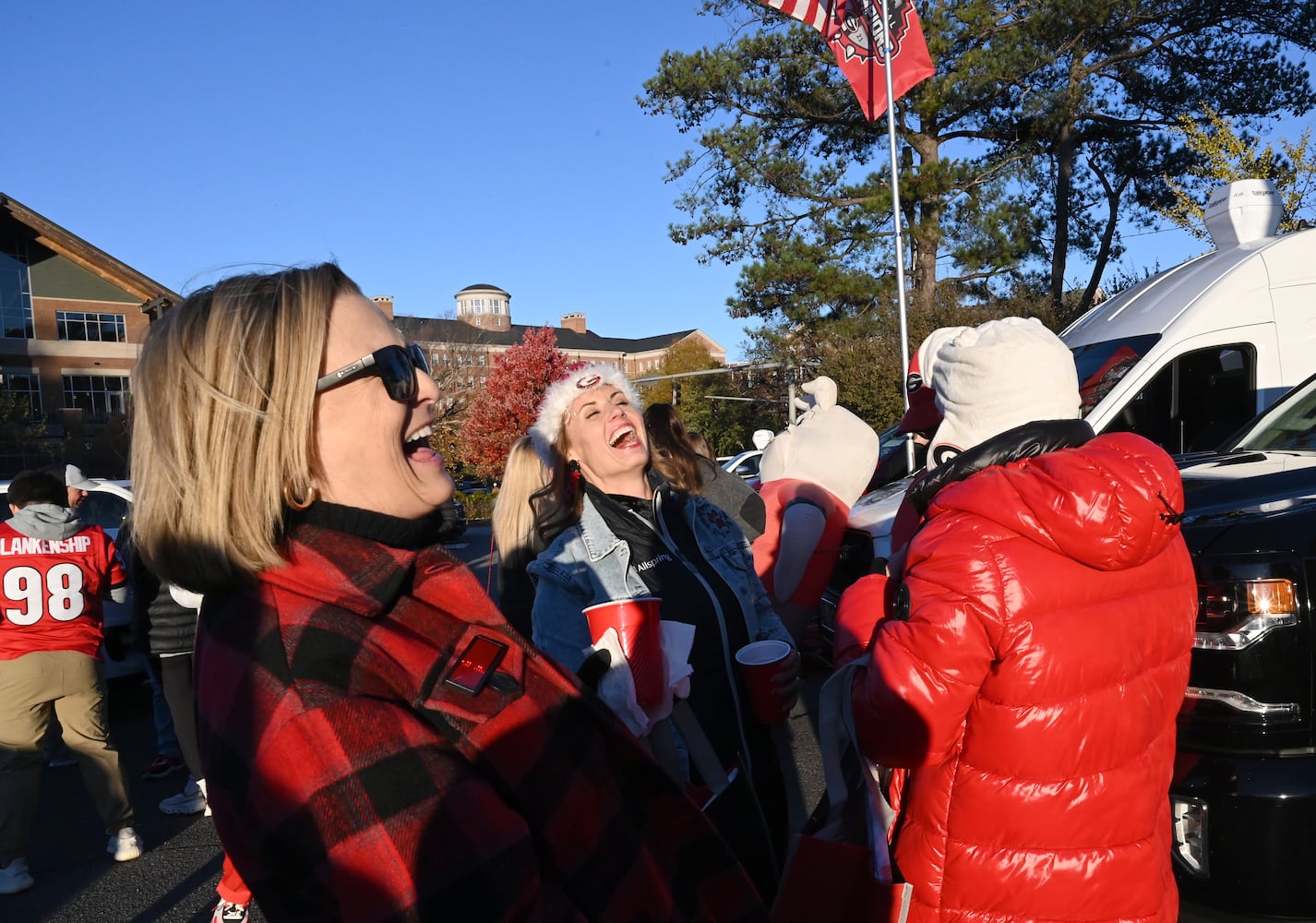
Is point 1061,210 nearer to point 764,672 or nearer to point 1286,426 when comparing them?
point 1286,426

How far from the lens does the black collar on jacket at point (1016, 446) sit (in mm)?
1895

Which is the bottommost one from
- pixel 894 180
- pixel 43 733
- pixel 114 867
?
pixel 114 867

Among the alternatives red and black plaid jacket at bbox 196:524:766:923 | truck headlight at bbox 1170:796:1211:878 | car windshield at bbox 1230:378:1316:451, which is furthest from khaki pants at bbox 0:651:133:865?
car windshield at bbox 1230:378:1316:451

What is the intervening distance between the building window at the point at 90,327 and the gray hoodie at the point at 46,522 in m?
43.2

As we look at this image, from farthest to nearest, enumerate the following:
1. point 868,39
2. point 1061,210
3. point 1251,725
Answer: point 1061,210 → point 868,39 → point 1251,725

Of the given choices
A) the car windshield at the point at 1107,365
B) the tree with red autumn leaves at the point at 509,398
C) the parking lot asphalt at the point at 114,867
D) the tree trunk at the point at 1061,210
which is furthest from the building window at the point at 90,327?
the car windshield at the point at 1107,365

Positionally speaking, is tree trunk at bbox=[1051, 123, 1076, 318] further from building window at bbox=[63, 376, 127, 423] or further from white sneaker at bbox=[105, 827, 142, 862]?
building window at bbox=[63, 376, 127, 423]

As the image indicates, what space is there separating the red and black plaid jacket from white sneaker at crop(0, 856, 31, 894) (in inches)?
171

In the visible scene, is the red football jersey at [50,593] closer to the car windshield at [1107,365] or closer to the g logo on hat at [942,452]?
the g logo on hat at [942,452]

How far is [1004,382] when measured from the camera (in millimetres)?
2053

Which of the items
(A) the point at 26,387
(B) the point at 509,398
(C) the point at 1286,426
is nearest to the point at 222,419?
(C) the point at 1286,426

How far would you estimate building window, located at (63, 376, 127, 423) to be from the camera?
138 feet

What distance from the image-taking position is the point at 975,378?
210cm

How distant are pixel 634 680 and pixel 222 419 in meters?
0.94
